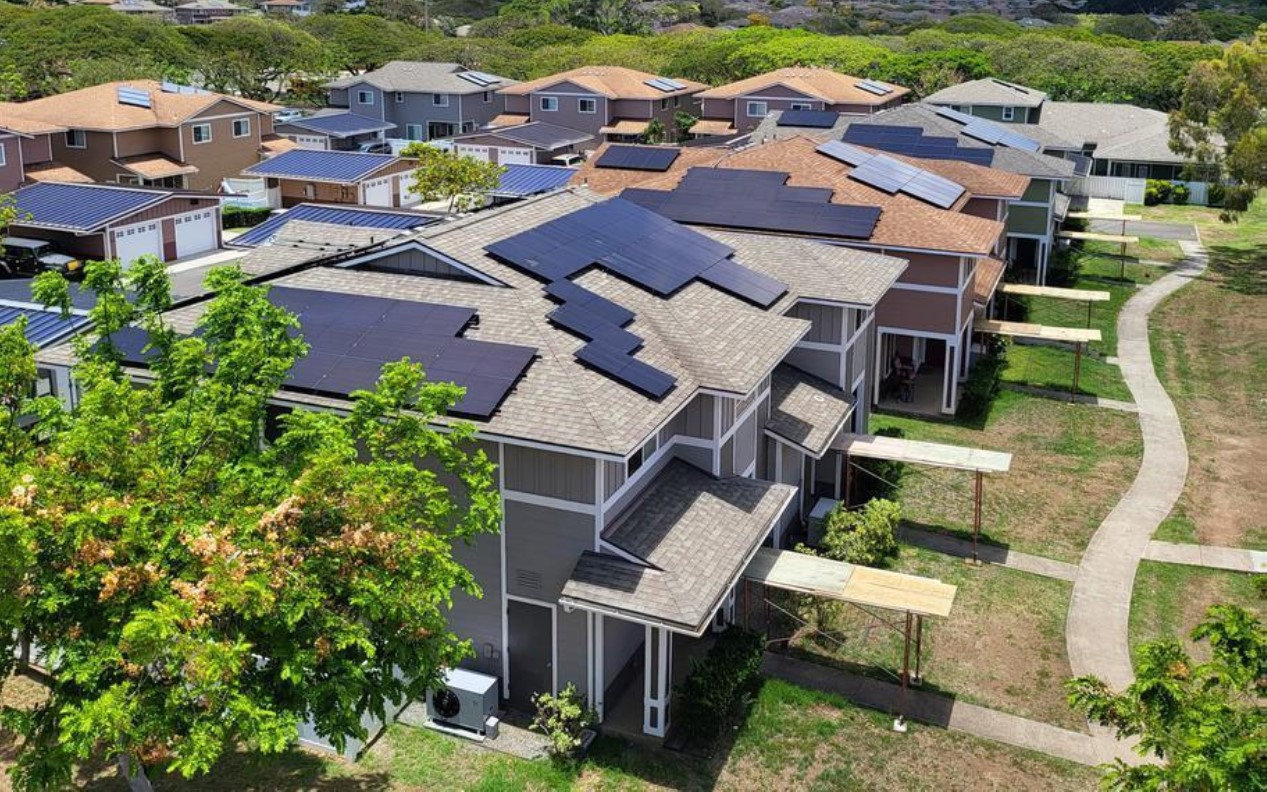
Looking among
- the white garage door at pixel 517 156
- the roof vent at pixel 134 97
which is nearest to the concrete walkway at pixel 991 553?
the white garage door at pixel 517 156

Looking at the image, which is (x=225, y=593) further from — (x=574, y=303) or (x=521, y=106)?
A: (x=521, y=106)

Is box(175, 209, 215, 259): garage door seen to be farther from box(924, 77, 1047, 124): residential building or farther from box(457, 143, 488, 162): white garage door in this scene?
box(924, 77, 1047, 124): residential building

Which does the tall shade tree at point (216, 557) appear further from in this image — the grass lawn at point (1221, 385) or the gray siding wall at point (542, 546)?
the grass lawn at point (1221, 385)

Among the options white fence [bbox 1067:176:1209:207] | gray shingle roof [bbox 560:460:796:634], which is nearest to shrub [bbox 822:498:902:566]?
gray shingle roof [bbox 560:460:796:634]

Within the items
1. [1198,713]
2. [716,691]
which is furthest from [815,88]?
[1198,713]

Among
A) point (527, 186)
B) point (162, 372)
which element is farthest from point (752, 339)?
point (527, 186)
